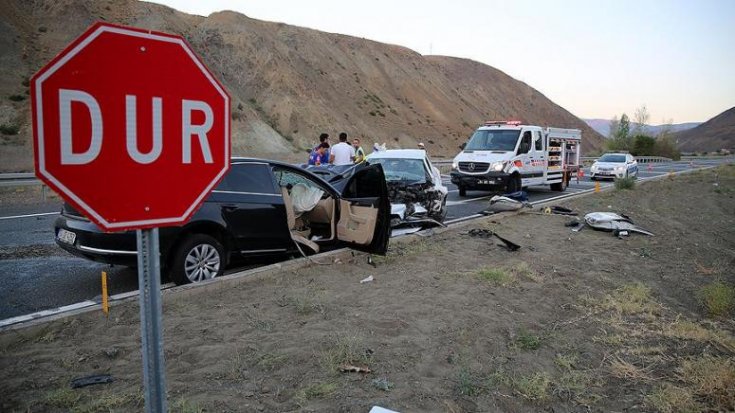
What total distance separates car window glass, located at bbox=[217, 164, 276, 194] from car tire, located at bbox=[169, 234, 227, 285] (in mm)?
736

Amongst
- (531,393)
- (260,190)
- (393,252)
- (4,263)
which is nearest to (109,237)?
(260,190)

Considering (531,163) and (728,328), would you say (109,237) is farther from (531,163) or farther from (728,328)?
(531,163)

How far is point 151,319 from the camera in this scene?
6.28 ft

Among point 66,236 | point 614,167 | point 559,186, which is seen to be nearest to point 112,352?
point 66,236

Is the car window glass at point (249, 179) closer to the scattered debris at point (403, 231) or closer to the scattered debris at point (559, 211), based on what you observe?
the scattered debris at point (403, 231)

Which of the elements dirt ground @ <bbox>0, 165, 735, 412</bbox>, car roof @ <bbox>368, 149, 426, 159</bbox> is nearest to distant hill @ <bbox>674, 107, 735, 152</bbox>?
car roof @ <bbox>368, 149, 426, 159</bbox>

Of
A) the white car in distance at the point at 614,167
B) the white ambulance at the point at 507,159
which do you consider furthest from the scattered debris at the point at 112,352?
the white car in distance at the point at 614,167

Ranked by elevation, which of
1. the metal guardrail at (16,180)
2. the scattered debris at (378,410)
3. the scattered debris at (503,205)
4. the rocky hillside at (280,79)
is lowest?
the scattered debris at (378,410)

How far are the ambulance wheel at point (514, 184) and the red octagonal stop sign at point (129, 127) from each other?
49.5ft

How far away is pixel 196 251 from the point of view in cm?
597

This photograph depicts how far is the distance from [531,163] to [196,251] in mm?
13871

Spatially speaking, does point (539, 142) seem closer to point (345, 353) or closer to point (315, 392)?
point (345, 353)

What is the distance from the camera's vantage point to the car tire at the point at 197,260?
582 centimetres

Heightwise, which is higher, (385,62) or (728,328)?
(385,62)
